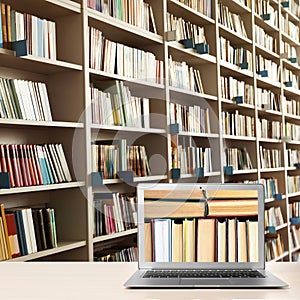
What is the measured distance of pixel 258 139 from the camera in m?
6.15

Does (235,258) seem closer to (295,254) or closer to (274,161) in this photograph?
(274,161)

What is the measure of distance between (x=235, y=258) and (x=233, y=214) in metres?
0.11

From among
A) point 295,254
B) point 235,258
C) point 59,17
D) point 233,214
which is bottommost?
point 295,254

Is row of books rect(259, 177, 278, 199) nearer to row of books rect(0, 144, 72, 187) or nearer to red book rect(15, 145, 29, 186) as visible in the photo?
row of books rect(0, 144, 72, 187)

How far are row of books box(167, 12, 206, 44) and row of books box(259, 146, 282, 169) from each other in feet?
5.50

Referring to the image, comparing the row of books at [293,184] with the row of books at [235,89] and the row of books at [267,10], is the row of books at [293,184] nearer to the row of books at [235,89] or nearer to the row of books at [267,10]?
the row of books at [235,89]

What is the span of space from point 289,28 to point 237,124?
2.23m

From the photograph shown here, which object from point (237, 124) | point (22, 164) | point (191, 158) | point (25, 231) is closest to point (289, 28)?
point (237, 124)

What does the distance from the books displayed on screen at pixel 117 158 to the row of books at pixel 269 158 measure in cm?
235

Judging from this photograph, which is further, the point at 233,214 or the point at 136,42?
the point at 136,42

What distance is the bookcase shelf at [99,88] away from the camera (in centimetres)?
330

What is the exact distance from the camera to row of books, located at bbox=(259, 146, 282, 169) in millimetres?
6246

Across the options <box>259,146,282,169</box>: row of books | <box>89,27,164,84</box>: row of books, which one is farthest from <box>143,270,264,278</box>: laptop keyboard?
<box>259,146,282,169</box>: row of books

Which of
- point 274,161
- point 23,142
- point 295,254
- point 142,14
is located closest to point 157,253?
point 23,142
